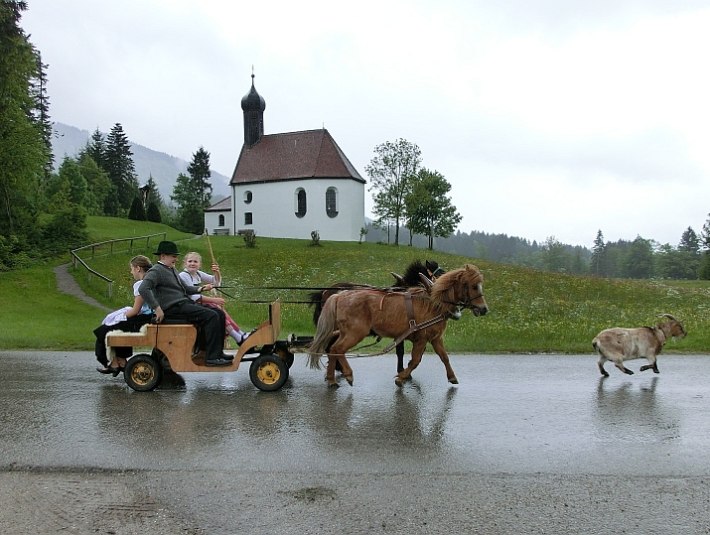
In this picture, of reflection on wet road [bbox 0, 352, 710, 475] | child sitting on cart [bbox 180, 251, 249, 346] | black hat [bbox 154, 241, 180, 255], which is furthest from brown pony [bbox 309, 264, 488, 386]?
black hat [bbox 154, 241, 180, 255]

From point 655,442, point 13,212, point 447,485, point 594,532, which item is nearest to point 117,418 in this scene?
point 447,485

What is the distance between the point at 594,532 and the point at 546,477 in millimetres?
901

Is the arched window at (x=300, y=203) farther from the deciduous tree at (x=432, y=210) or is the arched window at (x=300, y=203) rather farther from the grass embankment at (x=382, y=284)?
the grass embankment at (x=382, y=284)

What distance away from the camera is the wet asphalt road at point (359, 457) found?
394 cm

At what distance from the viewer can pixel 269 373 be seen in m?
7.77

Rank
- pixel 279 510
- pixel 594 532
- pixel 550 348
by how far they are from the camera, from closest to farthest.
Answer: pixel 594 532
pixel 279 510
pixel 550 348

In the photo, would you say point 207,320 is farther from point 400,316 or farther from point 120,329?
point 400,316

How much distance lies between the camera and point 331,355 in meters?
8.05

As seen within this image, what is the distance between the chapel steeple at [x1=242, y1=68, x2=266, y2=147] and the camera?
203ft

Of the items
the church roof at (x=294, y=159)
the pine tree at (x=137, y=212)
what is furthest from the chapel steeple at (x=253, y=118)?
the pine tree at (x=137, y=212)

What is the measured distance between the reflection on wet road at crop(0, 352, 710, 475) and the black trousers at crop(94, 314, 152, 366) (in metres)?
0.39

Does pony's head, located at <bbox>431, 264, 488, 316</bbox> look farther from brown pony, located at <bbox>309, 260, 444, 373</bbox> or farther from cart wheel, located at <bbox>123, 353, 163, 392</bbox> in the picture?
cart wheel, located at <bbox>123, 353, 163, 392</bbox>

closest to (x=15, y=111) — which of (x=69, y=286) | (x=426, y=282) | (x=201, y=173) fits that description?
(x=69, y=286)

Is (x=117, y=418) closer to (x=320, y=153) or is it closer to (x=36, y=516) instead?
(x=36, y=516)
